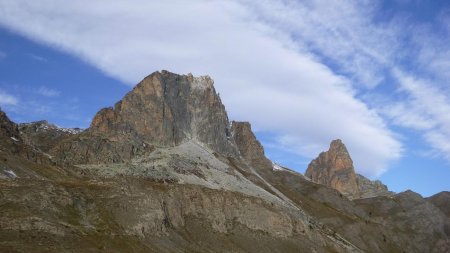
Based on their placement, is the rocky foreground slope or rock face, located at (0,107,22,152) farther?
rock face, located at (0,107,22,152)

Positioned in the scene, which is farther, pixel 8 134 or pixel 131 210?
pixel 8 134

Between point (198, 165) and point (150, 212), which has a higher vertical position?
point (198, 165)

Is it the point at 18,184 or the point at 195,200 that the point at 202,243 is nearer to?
the point at 195,200

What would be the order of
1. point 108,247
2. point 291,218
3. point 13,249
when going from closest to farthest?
1. point 13,249
2. point 108,247
3. point 291,218

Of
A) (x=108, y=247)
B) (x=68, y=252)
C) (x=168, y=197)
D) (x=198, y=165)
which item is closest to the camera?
(x=68, y=252)

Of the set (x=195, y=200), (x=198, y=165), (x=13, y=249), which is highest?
(x=198, y=165)

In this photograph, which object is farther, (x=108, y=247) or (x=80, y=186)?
(x=80, y=186)

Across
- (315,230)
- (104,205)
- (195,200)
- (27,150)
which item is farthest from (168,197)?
(315,230)

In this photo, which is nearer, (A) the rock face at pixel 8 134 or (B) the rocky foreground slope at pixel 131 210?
(B) the rocky foreground slope at pixel 131 210

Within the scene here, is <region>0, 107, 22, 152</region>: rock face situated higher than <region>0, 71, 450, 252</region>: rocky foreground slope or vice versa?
<region>0, 107, 22, 152</region>: rock face

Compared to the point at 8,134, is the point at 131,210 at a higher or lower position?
lower

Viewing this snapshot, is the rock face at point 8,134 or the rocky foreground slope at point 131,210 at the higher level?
the rock face at point 8,134

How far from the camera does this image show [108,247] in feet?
289

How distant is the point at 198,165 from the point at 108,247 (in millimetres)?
106083
